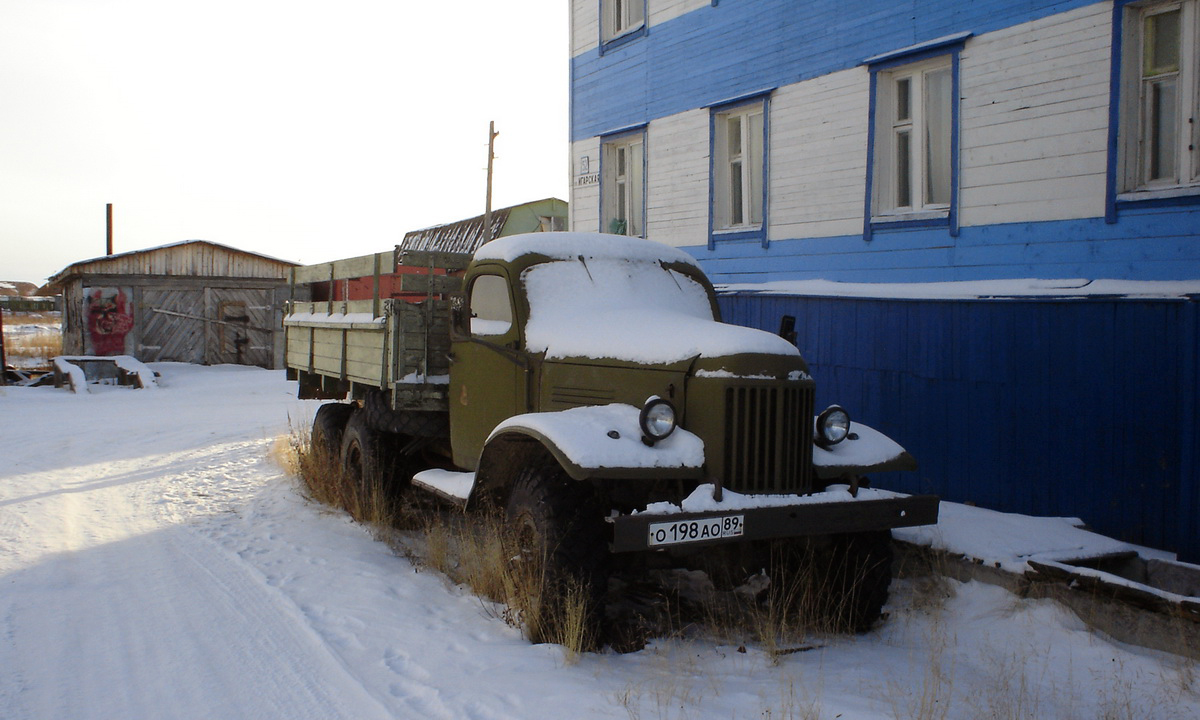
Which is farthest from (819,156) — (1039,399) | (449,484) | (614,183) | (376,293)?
(449,484)

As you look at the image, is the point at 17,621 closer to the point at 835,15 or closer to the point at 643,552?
the point at 643,552

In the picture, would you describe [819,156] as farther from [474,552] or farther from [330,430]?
[474,552]

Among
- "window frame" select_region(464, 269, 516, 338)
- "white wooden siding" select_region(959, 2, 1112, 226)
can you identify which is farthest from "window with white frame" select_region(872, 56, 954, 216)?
"window frame" select_region(464, 269, 516, 338)

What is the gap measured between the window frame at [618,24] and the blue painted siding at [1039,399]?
5902 millimetres

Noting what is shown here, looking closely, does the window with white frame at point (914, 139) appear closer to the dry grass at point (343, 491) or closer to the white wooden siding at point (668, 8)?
the white wooden siding at point (668, 8)

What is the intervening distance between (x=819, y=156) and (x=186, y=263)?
21329mm

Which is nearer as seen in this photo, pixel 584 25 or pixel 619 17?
pixel 619 17

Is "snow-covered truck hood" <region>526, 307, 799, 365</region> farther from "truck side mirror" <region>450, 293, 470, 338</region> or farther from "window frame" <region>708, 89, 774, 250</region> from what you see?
"window frame" <region>708, 89, 774, 250</region>

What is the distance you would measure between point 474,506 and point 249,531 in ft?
8.29

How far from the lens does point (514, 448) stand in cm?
498

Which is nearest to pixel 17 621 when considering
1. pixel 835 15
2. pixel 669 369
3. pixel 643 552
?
pixel 643 552

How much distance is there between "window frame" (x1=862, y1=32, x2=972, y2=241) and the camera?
310 inches

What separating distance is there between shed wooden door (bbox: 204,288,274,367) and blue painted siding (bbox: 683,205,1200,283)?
18769mm

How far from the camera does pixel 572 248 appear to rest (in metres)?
5.98
